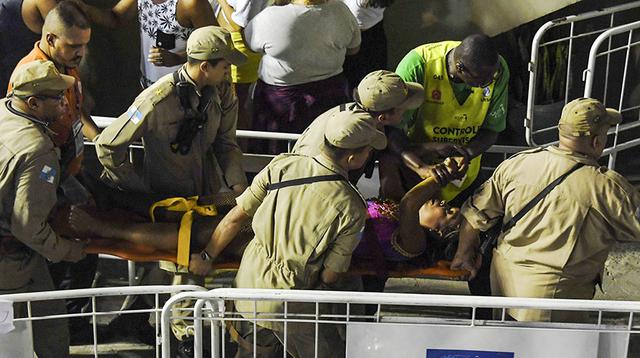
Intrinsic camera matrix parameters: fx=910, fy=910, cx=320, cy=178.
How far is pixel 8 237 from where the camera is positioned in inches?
160

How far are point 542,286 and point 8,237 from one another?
92.6 inches

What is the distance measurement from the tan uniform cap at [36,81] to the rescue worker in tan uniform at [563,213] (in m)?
1.91

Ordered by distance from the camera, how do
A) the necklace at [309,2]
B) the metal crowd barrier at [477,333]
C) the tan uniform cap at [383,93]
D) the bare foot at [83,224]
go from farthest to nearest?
the necklace at [309,2] → the bare foot at [83,224] → the tan uniform cap at [383,93] → the metal crowd barrier at [477,333]

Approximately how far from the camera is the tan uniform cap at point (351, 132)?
12.1 feet

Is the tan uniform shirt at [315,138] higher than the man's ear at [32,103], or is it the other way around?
the man's ear at [32,103]

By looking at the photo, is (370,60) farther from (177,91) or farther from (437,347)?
(437,347)

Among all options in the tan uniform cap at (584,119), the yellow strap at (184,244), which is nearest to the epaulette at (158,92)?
the yellow strap at (184,244)

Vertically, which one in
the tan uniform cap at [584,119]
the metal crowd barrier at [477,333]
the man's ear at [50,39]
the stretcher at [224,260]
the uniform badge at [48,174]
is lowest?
the stretcher at [224,260]

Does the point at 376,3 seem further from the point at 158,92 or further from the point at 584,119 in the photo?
the point at 584,119

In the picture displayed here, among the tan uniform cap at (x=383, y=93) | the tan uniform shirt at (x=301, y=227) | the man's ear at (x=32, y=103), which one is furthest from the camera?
the tan uniform cap at (x=383, y=93)

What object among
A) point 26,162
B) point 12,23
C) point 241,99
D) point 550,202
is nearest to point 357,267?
point 550,202

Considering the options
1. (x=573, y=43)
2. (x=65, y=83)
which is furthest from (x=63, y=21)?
(x=573, y=43)

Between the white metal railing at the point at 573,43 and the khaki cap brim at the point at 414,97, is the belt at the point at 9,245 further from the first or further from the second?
the white metal railing at the point at 573,43

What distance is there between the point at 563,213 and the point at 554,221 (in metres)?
0.05
